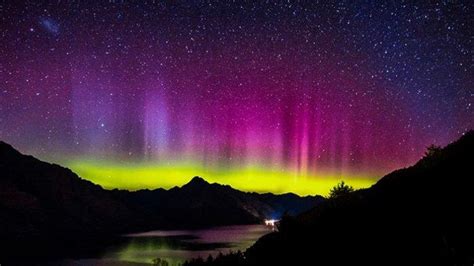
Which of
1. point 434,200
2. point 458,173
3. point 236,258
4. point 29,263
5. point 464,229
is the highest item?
point 458,173

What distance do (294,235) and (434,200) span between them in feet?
8.93

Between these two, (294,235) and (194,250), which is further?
(194,250)

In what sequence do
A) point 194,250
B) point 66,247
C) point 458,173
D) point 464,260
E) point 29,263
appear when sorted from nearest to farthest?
1. point 464,260
2. point 458,173
3. point 29,263
4. point 194,250
5. point 66,247

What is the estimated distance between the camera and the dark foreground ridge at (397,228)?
6359 mm

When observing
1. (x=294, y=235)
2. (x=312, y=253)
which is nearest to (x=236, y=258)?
(x=294, y=235)

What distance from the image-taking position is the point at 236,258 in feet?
32.1

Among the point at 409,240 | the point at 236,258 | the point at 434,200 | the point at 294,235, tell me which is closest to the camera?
the point at 409,240

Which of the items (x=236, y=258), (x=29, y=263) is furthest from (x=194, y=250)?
(x=236, y=258)

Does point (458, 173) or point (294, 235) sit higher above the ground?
point (458, 173)

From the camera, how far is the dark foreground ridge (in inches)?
250

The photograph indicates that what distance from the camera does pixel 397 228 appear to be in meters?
7.25

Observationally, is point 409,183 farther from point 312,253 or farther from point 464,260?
point 464,260

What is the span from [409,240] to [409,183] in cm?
276

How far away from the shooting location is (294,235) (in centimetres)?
893
